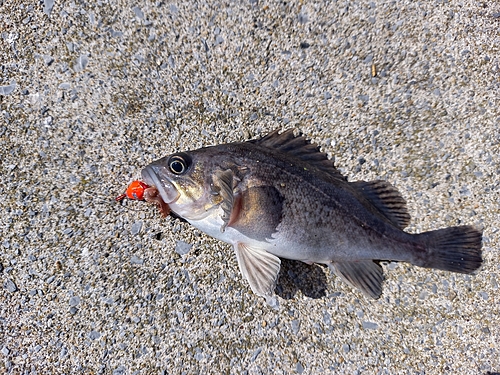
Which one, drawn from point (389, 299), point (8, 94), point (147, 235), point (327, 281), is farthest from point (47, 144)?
point (389, 299)

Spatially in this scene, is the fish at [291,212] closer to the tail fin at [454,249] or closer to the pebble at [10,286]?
the tail fin at [454,249]

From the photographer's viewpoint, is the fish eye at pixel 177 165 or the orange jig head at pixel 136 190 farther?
the orange jig head at pixel 136 190

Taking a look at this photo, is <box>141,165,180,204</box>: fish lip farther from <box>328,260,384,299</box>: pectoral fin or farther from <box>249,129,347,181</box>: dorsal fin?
<box>328,260,384,299</box>: pectoral fin

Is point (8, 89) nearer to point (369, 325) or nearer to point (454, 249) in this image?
point (369, 325)

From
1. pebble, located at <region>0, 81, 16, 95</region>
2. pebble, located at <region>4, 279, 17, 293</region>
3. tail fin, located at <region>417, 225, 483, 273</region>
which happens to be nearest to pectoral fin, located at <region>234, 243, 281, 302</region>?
tail fin, located at <region>417, 225, 483, 273</region>

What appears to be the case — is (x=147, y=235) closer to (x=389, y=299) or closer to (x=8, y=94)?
(x=8, y=94)

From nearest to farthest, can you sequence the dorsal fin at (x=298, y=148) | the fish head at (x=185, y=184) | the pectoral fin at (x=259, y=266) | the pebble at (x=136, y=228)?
the fish head at (x=185, y=184)
the pectoral fin at (x=259, y=266)
the dorsal fin at (x=298, y=148)
the pebble at (x=136, y=228)

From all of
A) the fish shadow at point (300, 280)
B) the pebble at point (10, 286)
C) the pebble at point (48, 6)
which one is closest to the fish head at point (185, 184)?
the fish shadow at point (300, 280)

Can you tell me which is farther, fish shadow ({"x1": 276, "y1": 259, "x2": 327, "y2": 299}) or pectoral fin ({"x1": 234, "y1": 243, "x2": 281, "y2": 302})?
fish shadow ({"x1": 276, "y1": 259, "x2": 327, "y2": 299})
